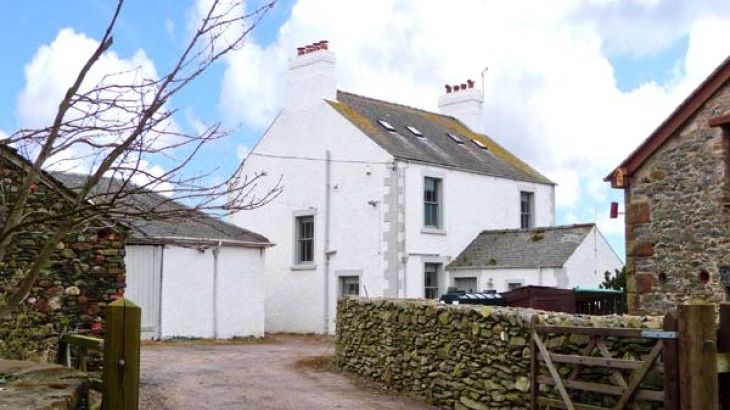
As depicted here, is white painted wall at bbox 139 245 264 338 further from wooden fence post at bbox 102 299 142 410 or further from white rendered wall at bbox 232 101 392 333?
wooden fence post at bbox 102 299 142 410

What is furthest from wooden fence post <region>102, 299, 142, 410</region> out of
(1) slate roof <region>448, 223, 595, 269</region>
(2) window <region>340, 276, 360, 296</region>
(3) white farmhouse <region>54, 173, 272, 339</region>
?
(1) slate roof <region>448, 223, 595, 269</region>

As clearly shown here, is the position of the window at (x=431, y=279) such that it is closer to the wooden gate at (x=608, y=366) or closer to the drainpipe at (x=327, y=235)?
the drainpipe at (x=327, y=235)

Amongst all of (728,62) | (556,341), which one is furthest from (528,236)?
(556,341)

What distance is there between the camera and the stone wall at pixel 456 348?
1005cm

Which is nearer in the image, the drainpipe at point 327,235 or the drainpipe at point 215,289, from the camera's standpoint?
the drainpipe at point 215,289

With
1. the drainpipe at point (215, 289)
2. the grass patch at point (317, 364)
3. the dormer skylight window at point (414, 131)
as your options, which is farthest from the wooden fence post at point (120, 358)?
the dormer skylight window at point (414, 131)

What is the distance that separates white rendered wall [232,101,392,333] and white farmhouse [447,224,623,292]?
10.1 feet

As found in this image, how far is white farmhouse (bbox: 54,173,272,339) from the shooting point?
848 inches

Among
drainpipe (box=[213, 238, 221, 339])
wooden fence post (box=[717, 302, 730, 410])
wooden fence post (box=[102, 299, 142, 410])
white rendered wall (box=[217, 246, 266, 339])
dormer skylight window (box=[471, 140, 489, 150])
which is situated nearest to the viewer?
wooden fence post (box=[102, 299, 142, 410])

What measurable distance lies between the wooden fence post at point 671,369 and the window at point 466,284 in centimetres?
1698

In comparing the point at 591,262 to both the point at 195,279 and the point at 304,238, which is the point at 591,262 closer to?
the point at 304,238

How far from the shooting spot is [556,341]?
33.2 feet

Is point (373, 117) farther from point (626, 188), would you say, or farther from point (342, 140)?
point (626, 188)

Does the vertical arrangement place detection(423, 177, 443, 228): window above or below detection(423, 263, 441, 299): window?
above
